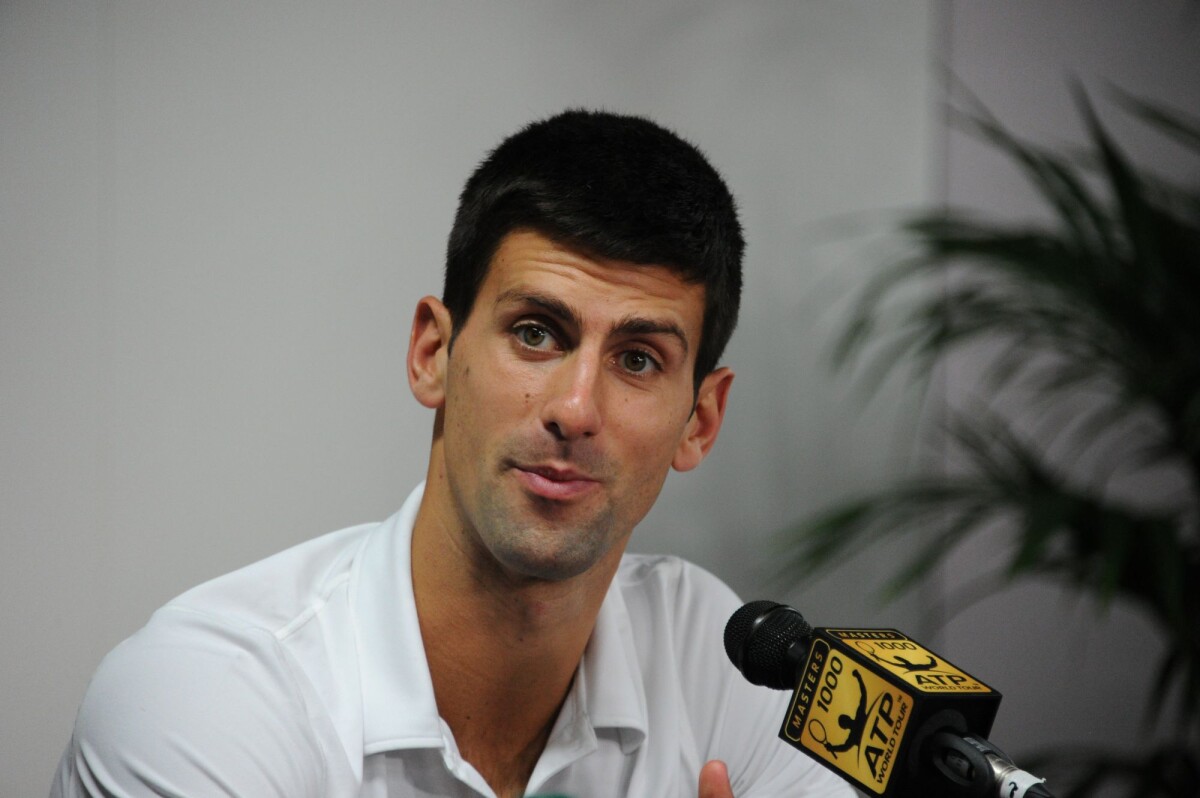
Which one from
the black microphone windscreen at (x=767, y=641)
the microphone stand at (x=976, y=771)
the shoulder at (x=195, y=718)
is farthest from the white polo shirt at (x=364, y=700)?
the microphone stand at (x=976, y=771)

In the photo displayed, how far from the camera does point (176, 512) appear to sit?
5.33 ft

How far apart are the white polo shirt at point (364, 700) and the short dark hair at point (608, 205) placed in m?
0.35

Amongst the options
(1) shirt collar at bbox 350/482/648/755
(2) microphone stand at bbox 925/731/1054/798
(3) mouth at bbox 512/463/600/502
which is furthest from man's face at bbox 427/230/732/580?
(2) microphone stand at bbox 925/731/1054/798

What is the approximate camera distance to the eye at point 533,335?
Result: 4.29ft

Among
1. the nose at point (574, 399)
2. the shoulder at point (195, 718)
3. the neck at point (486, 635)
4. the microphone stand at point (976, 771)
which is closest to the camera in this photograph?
the microphone stand at point (976, 771)

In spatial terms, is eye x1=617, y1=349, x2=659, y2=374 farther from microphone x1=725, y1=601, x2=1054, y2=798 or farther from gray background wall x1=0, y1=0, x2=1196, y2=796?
gray background wall x1=0, y1=0, x2=1196, y2=796

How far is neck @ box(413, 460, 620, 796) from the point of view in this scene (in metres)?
1.38

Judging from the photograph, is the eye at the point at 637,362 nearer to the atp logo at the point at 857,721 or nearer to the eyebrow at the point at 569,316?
the eyebrow at the point at 569,316

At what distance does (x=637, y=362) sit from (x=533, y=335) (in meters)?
0.13

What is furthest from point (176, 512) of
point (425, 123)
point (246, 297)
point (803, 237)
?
point (803, 237)

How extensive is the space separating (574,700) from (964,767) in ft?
2.51

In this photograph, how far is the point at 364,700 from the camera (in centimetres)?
127

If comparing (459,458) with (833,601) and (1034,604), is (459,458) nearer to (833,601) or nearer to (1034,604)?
(833,601)

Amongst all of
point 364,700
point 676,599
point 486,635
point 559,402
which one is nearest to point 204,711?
point 364,700
